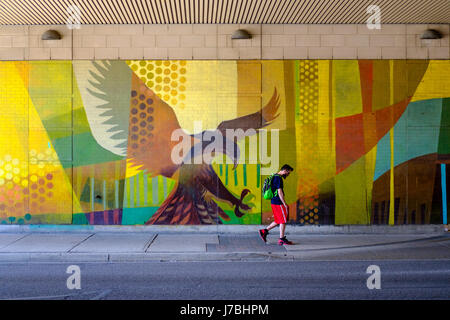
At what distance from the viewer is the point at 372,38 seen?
12477mm

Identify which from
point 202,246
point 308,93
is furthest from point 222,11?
point 202,246

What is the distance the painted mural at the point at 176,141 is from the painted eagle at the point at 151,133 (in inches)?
1.1

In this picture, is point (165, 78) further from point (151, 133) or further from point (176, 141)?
point (176, 141)

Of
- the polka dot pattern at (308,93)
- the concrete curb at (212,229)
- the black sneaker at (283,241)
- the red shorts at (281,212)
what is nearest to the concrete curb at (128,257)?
the black sneaker at (283,241)

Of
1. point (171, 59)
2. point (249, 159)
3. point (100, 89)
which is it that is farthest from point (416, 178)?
point (100, 89)

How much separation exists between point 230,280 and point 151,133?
19.8 ft

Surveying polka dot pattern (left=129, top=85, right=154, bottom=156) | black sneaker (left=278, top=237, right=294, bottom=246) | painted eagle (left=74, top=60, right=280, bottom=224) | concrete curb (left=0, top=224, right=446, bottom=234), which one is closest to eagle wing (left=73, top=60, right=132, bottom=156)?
painted eagle (left=74, top=60, right=280, bottom=224)

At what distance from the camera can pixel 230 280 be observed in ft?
24.5

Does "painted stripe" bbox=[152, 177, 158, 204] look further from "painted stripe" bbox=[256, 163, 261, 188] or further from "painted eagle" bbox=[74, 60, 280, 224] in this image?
"painted stripe" bbox=[256, 163, 261, 188]

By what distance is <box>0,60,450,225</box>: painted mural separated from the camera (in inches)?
485

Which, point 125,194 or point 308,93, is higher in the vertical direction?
point 308,93
